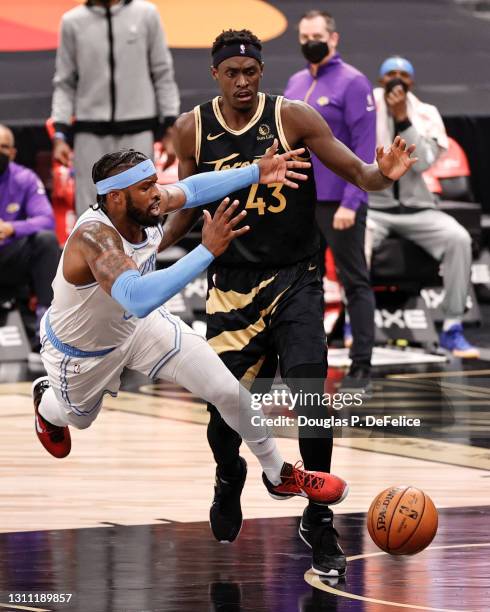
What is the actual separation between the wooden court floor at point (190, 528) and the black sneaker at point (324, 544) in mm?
69

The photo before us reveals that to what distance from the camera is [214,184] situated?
7016mm

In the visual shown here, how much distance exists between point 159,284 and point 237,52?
1220 mm

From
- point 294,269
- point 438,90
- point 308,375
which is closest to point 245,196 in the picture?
point 294,269

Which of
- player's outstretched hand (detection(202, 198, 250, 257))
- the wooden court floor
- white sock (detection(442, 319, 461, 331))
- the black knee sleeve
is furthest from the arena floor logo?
player's outstretched hand (detection(202, 198, 250, 257))

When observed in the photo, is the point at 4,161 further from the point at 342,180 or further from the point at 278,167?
the point at 278,167

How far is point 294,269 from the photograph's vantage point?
708 cm

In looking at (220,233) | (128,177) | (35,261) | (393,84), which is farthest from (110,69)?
(220,233)

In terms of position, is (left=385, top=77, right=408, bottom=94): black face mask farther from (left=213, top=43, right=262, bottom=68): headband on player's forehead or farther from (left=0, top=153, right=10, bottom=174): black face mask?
(left=213, top=43, right=262, bottom=68): headband on player's forehead

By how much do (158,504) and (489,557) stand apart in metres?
1.82

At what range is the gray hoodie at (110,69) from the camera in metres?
12.4

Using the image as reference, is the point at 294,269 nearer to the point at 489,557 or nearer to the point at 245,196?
the point at 245,196

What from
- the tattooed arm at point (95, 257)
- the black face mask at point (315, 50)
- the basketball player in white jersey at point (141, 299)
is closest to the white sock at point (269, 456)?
the basketball player in white jersey at point (141, 299)

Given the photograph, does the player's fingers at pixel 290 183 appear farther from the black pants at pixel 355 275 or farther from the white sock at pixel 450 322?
the white sock at pixel 450 322

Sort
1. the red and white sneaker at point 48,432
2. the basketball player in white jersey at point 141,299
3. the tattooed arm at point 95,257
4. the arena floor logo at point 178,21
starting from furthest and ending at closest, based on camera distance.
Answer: the arena floor logo at point 178,21 → the red and white sneaker at point 48,432 → the tattooed arm at point 95,257 → the basketball player in white jersey at point 141,299
